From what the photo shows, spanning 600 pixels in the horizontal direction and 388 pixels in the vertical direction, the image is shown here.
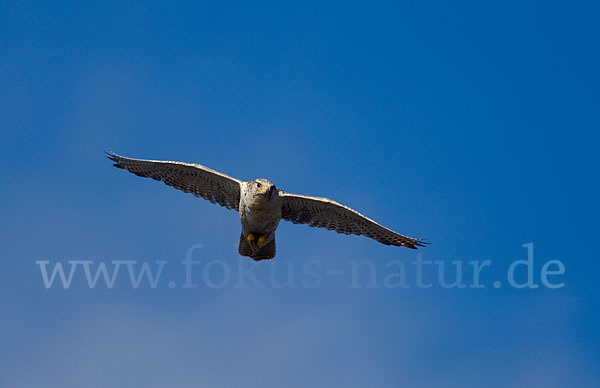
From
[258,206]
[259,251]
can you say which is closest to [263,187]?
[258,206]

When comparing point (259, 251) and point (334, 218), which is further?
point (334, 218)

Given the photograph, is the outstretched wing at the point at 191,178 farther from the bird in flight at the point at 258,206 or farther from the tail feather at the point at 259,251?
the tail feather at the point at 259,251

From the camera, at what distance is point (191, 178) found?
56.2 ft

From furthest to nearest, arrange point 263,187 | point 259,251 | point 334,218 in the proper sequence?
point 334,218, point 259,251, point 263,187

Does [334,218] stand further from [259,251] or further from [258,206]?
[258,206]

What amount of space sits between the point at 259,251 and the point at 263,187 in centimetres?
191

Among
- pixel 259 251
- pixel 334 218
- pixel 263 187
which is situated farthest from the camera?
pixel 334 218

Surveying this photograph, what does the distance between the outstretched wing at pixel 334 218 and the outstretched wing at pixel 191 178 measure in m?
1.26

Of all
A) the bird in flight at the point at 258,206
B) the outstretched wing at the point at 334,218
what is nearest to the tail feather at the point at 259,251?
the bird in flight at the point at 258,206

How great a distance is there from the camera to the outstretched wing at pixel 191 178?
16.7m

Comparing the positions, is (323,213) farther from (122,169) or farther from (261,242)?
(122,169)

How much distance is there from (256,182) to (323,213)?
84.3 inches

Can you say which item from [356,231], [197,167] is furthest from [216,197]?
[356,231]

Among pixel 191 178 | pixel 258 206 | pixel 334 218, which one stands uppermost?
pixel 191 178
